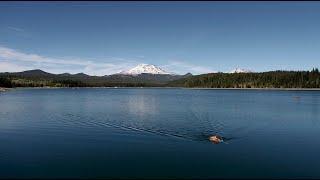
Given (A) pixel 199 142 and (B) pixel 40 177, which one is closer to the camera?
(B) pixel 40 177

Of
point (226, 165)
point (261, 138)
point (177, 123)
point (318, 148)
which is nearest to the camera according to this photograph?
point (226, 165)

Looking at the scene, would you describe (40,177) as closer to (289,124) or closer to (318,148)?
(318,148)

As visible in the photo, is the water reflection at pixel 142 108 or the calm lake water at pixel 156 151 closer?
the calm lake water at pixel 156 151

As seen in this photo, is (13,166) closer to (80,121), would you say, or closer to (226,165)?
(226,165)

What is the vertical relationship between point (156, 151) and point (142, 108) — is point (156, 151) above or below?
below

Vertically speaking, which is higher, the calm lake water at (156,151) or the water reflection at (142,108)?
the water reflection at (142,108)

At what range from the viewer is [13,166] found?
95.0 ft

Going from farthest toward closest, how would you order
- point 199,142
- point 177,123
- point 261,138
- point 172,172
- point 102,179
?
point 177,123 < point 261,138 < point 199,142 < point 172,172 < point 102,179

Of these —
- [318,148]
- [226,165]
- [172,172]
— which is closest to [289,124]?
[318,148]

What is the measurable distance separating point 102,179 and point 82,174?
→ 2026 mm

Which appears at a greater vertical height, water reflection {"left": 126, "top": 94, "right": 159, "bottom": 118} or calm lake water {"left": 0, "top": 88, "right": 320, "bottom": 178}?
water reflection {"left": 126, "top": 94, "right": 159, "bottom": 118}

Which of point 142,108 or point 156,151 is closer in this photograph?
point 156,151

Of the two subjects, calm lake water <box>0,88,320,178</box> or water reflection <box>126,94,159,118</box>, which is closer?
calm lake water <box>0,88,320,178</box>

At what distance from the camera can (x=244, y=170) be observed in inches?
1113
